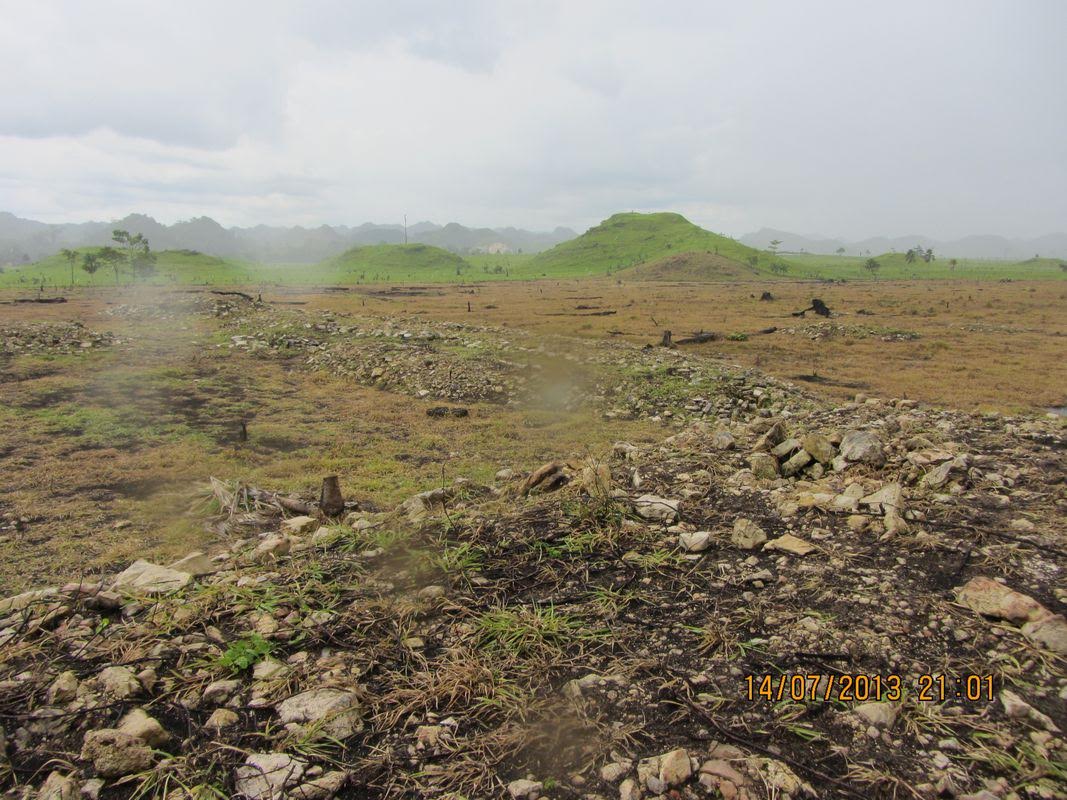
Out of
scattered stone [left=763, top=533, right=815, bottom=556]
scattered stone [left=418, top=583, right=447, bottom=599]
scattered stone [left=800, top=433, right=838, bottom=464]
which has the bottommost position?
scattered stone [left=418, top=583, right=447, bottom=599]

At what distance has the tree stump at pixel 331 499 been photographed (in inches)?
212

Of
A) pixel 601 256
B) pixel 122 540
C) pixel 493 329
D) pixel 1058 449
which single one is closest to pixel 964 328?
pixel 493 329

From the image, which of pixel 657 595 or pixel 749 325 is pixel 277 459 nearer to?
pixel 657 595

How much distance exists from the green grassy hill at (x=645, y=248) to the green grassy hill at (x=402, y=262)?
1722 centimetres

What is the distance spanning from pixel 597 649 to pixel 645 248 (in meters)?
107

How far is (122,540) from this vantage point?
5203 millimetres

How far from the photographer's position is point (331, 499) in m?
5.40

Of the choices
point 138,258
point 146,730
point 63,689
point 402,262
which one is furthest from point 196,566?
point 402,262
